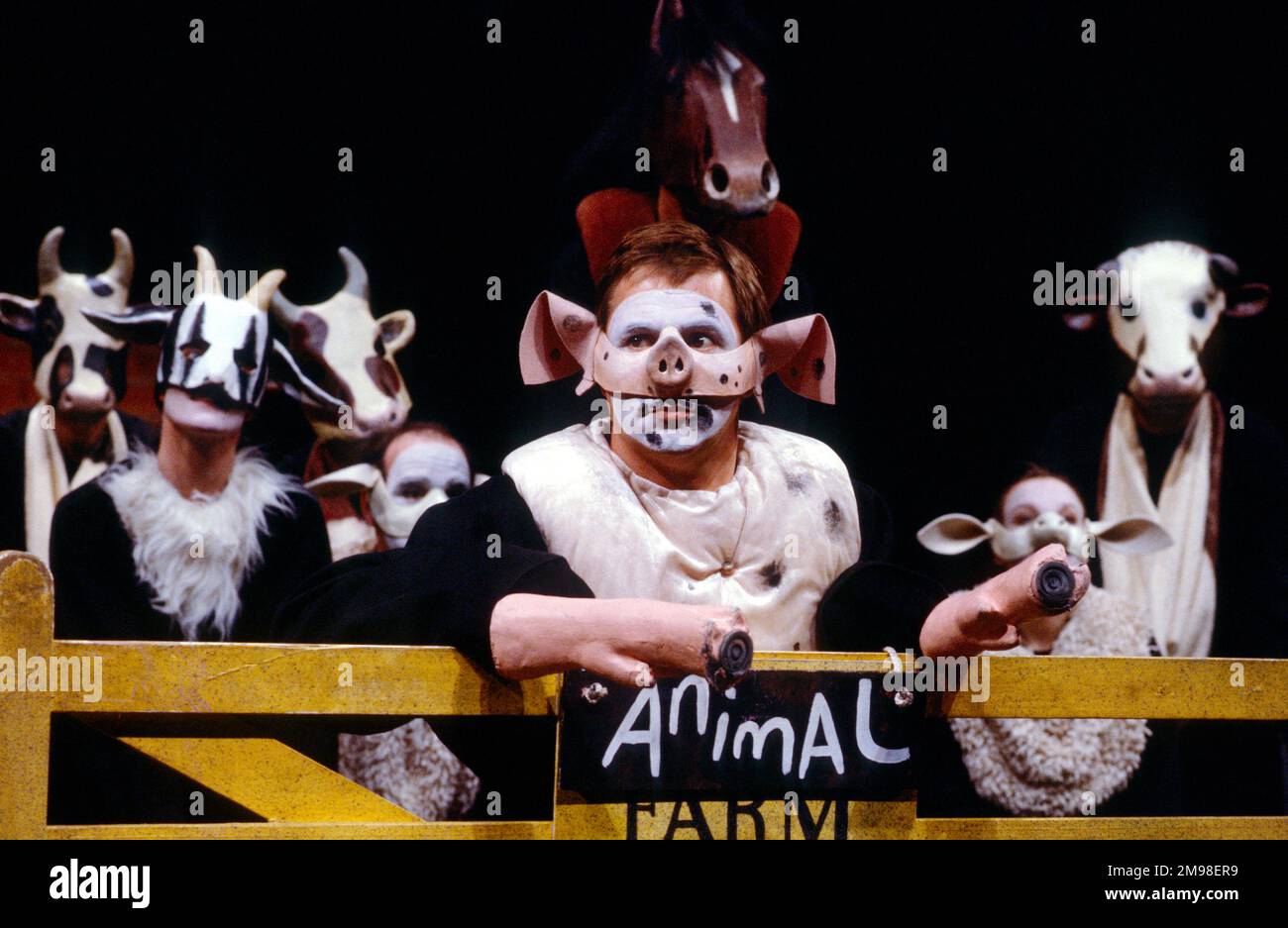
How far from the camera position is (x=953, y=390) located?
3.32 meters

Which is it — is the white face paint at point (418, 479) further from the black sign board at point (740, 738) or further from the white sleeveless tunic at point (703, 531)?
the black sign board at point (740, 738)

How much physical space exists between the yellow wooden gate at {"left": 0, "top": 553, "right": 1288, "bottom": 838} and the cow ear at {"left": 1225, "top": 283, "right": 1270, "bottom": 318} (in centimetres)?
131

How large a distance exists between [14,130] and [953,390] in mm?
2054

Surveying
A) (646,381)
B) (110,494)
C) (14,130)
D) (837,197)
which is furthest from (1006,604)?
(14,130)

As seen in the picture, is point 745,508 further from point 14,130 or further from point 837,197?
point 14,130

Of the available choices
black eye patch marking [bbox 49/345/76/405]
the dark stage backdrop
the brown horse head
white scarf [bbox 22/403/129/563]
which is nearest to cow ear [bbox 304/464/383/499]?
the dark stage backdrop

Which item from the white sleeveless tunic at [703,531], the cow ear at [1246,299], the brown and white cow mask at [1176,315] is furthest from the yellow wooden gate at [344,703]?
the cow ear at [1246,299]

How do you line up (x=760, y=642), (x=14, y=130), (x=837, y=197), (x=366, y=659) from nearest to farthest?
(x=366, y=659), (x=760, y=642), (x=14, y=130), (x=837, y=197)

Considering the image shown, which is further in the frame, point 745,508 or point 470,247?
point 470,247

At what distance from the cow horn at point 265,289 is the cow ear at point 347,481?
1.22 ft

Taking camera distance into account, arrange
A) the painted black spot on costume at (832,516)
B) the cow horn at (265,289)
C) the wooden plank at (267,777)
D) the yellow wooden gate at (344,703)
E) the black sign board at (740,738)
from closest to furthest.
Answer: the yellow wooden gate at (344,703) < the wooden plank at (267,777) < the black sign board at (740,738) < the painted black spot on costume at (832,516) < the cow horn at (265,289)

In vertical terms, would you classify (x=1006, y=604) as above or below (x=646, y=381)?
below

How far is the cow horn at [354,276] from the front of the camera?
3078mm

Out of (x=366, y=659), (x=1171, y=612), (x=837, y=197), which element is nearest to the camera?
(x=366, y=659)
